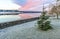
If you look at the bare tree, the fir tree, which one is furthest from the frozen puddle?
the bare tree

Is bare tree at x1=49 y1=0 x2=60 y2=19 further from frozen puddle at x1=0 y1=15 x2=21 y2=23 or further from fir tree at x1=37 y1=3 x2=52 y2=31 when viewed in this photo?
frozen puddle at x1=0 y1=15 x2=21 y2=23

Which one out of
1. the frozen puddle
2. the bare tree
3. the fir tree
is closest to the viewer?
the fir tree

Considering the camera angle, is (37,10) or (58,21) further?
(58,21)

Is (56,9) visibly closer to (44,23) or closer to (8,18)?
(44,23)

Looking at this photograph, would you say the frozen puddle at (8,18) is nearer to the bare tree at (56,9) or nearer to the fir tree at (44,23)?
the fir tree at (44,23)

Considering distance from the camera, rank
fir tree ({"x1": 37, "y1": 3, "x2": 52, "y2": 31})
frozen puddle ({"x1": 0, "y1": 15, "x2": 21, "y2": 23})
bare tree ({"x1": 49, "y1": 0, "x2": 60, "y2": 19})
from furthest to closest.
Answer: bare tree ({"x1": 49, "y1": 0, "x2": 60, "y2": 19}) < frozen puddle ({"x1": 0, "y1": 15, "x2": 21, "y2": 23}) < fir tree ({"x1": 37, "y1": 3, "x2": 52, "y2": 31})

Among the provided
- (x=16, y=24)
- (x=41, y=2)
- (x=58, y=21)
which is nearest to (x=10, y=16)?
(x=16, y=24)

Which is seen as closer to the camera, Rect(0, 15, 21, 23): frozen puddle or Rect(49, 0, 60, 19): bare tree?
Rect(0, 15, 21, 23): frozen puddle

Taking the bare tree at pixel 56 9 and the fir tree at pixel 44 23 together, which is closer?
the fir tree at pixel 44 23

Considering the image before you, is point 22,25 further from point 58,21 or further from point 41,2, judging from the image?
point 58,21

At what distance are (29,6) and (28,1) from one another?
16 centimetres

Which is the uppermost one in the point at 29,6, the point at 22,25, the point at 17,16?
the point at 29,6

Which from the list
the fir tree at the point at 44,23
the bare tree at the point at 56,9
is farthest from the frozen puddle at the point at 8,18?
the bare tree at the point at 56,9

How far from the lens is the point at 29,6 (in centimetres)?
443
